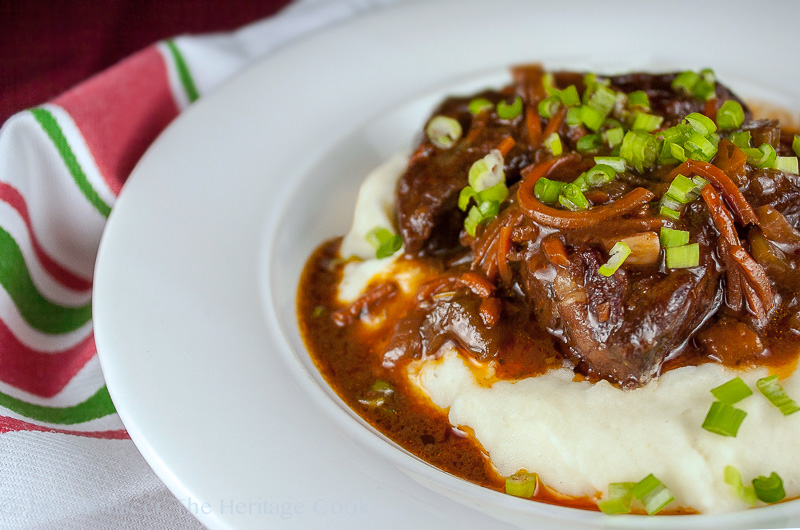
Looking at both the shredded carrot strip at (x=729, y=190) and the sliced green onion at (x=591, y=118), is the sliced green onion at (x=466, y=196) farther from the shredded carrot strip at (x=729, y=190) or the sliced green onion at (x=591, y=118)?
the shredded carrot strip at (x=729, y=190)

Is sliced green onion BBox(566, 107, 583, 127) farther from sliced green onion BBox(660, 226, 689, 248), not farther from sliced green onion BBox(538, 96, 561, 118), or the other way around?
sliced green onion BBox(660, 226, 689, 248)

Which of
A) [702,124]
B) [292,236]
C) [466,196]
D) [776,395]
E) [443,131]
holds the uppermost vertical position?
[702,124]

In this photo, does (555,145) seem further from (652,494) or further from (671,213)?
(652,494)

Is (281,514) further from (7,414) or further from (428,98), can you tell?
(428,98)

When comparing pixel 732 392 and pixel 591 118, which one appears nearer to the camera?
pixel 732 392

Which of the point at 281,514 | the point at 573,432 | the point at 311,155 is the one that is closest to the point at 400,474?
the point at 281,514

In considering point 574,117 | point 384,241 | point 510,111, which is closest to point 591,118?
point 574,117
